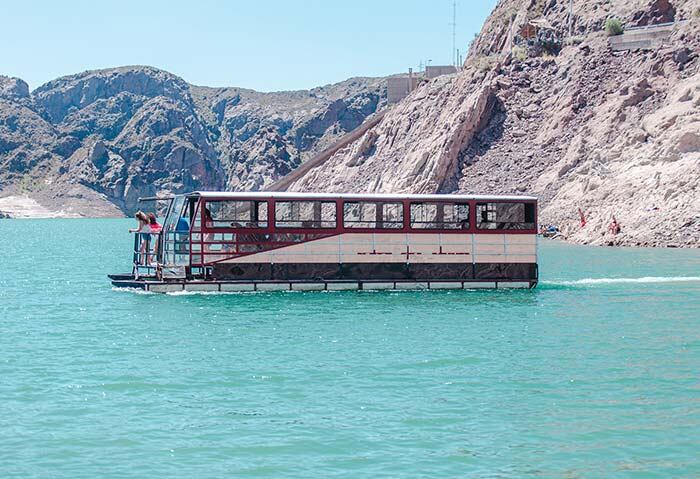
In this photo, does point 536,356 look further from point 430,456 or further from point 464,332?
point 430,456

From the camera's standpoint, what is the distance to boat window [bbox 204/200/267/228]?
1465 inches

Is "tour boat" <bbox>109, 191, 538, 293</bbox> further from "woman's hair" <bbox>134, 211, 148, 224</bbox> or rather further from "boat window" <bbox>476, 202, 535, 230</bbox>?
"woman's hair" <bbox>134, 211, 148, 224</bbox>

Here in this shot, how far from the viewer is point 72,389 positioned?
20531 mm

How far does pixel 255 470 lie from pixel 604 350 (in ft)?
42.0

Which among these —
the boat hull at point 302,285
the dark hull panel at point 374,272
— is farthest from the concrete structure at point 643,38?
the boat hull at point 302,285

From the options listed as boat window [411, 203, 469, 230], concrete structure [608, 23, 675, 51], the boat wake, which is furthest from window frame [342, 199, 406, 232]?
Answer: concrete structure [608, 23, 675, 51]

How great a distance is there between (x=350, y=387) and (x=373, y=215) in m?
18.3

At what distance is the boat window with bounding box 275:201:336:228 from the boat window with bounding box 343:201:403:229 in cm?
70

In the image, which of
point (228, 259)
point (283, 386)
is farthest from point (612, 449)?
point (228, 259)

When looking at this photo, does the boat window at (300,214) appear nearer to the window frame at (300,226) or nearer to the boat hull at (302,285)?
the window frame at (300,226)

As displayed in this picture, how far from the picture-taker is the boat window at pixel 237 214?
37219mm

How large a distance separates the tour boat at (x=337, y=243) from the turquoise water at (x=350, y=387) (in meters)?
1.62

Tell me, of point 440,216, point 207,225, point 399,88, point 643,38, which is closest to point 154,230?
point 207,225

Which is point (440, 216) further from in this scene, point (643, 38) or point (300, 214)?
point (643, 38)
